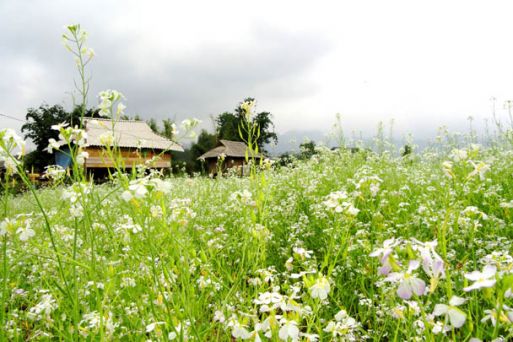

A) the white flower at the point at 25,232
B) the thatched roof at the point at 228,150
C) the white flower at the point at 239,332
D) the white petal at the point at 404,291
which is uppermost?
the thatched roof at the point at 228,150

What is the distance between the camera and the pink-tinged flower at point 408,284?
3.28 ft

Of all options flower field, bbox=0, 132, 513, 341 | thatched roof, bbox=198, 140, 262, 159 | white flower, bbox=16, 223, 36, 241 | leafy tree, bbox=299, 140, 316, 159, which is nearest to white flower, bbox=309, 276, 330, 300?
flower field, bbox=0, 132, 513, 341

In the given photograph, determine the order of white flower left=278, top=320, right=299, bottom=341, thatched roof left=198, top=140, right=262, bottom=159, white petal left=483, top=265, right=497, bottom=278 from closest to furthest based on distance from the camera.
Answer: white petal left=483, top=265, right=497, bottom=278 → white flower left=278, top=320, right=299, bottom=341 → thatched roof left=198, top=140, right=262, bottom=159

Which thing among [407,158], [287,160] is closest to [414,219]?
[407,158]

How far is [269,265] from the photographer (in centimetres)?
335

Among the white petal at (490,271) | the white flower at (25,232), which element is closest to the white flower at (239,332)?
the white petal at (490,271)

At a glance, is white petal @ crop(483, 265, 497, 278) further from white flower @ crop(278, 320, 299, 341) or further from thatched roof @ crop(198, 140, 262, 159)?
thatched roof @ crop(198, 140, 262, 159)

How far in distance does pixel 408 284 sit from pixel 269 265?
2.39 m

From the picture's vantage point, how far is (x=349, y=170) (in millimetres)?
6141

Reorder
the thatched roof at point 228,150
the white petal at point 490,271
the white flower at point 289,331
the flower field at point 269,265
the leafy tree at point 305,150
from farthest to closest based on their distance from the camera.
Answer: the thatched roof at point 228,150
the leafy tree at point 305,150
the flower field at point 269,265
the white flower at point 289,331
the white petal at point 490,271

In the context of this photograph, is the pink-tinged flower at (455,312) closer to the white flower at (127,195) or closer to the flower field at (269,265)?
the flower field at (269,265)

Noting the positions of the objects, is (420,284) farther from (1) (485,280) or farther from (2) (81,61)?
(2) (81,61)

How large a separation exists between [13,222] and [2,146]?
46cm

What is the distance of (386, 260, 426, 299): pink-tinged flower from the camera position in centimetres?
100
